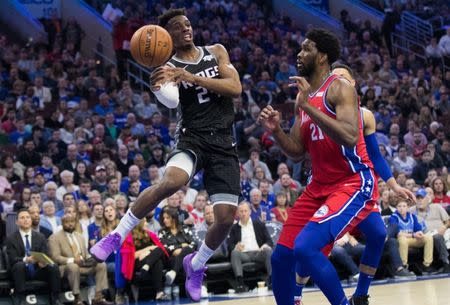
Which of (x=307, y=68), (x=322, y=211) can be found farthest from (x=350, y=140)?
(x=307, y=68)

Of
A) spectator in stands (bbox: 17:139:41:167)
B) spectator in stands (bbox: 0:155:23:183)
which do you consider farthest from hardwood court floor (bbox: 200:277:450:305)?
spectator in stands (bbox: 17:139:41:167)

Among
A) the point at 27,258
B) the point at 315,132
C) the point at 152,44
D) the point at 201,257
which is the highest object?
the point at 152,44

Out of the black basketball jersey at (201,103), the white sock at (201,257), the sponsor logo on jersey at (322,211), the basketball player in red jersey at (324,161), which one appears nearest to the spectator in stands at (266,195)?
the white sock at (201,257)

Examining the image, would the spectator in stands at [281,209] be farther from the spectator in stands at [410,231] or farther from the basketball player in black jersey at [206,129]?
the basketball player in black jersey at [206,129]

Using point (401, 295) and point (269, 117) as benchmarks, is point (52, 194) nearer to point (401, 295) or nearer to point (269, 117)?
point (401, 295)

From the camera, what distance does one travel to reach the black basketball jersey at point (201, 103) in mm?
7660

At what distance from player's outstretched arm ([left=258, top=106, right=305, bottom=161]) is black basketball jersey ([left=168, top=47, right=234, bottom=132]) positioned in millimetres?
787

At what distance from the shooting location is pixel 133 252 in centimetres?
1166

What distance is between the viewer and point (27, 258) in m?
11.3

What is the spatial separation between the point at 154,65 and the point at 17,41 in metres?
13.9

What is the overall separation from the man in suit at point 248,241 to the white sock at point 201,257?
456 cm

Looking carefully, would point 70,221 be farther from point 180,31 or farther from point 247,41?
point 247,41

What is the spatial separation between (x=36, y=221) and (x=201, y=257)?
4592 millimetres

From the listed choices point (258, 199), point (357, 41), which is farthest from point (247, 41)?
point (258, 199)
